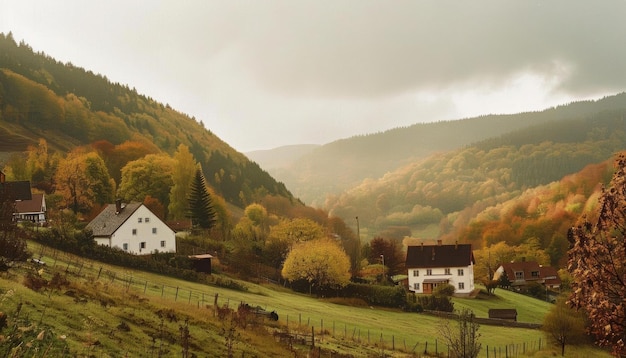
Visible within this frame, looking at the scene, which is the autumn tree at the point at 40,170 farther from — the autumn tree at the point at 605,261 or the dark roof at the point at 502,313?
the autumn tree at the point at 605,261

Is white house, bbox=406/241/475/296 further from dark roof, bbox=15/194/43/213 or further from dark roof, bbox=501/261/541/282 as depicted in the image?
dark roof, bbox=15/194/43/213

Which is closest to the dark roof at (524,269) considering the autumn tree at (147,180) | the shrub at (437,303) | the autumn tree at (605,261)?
the shrub at (437,303)

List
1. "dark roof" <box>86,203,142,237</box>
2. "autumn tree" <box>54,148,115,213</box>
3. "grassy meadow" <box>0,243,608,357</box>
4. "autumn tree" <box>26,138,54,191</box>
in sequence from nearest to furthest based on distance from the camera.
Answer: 1. "grassy meadow" <box>0,243,608,357</box>
2. "dark roof" <box>86,203,142,237</box>
3. "autumn tree" <box>54,148,115,213</box>
4. "autumn tree" <box>26,138,54,191</box>

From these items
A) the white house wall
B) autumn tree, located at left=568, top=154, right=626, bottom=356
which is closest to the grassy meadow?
autumn tree, located at left=568, top=154, right=626, bottom=356

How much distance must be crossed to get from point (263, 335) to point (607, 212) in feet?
83.2

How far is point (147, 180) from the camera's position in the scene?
367 ft

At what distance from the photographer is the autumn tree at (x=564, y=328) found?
53191 mm

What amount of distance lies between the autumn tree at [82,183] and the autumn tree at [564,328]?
74161 mm

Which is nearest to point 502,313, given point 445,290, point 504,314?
point 504,314

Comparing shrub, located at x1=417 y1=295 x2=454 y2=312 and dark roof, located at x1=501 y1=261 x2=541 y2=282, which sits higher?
dark roof, located at x1=501 y1=261 x2=541 y2=282

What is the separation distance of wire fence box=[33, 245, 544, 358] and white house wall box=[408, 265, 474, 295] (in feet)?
112

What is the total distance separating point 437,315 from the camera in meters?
68.7

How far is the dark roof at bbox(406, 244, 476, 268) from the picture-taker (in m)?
91.4

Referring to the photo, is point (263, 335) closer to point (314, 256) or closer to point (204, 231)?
point (314, 256)
